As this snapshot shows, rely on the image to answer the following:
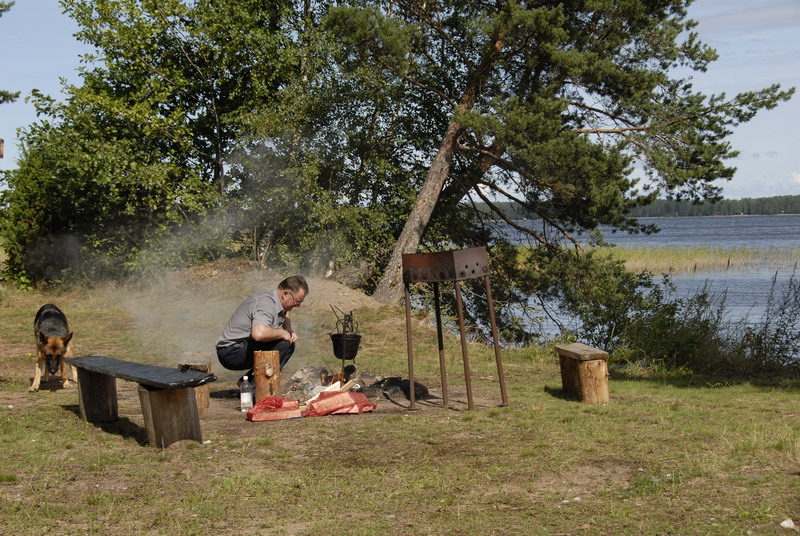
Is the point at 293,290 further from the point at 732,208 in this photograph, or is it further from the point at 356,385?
the point at 732,208

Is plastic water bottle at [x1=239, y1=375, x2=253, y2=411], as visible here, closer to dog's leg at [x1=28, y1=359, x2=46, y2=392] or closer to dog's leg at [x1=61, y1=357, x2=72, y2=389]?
dog's leg at [x1=61, y1=357, x2=72, y2=389]

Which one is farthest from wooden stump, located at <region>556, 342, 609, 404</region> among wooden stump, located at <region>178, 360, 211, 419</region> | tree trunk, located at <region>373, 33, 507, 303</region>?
tree trunk, located at <region>373, 33, 507, 303</region>

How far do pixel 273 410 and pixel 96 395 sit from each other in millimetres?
1694

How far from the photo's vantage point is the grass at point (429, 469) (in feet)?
16.3

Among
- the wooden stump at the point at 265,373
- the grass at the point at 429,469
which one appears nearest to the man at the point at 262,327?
the wooden stump at the point at 265,373

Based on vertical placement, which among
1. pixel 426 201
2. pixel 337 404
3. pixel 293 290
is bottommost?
pixel 337 404

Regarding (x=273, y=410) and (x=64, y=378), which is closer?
(x=273, y=410)

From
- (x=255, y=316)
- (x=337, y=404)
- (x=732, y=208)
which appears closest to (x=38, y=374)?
(x=255, y=316)

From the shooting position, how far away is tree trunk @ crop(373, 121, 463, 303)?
1931cm

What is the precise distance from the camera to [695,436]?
700 centimetres

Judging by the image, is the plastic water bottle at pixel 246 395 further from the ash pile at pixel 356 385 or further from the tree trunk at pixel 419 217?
the tree trunk at pixel 419 217

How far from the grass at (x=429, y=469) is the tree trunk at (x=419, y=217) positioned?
9.41 m

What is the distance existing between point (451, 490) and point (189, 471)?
196 centimetres

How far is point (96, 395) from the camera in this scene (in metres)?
7.79
